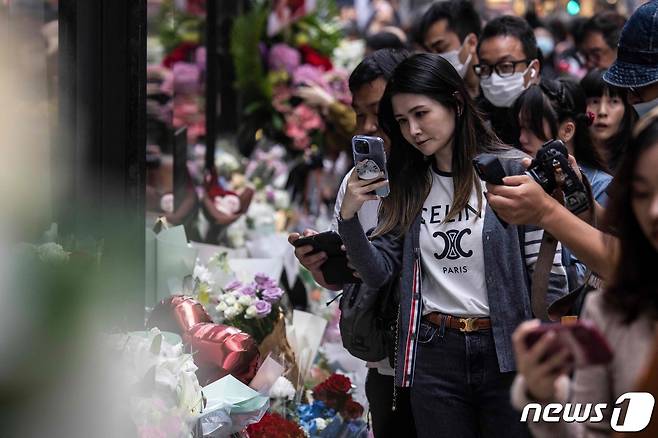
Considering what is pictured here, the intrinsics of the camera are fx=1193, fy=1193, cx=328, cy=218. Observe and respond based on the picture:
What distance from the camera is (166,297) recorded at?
4445mm

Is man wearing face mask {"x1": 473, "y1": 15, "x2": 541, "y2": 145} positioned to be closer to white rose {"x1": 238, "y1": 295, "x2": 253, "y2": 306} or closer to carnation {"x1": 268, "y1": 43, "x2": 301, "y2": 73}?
white rose {"x1": 238, "y1": 295, "x2": 253, "y2": 306}

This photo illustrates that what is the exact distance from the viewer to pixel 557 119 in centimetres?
433

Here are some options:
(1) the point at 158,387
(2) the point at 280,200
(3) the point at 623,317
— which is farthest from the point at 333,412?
(2) the point at 280,200

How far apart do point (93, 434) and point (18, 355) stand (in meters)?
0.30

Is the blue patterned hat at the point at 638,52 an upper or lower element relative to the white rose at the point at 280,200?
upper

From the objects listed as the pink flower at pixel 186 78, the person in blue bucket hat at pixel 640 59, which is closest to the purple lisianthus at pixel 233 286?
the person in blue bucket hat at pixel 640 59

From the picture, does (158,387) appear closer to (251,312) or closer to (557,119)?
(251,312)

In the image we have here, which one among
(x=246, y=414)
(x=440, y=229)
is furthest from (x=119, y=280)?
(x=440, y=229)

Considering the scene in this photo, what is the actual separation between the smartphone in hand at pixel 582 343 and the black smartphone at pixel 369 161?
58.5 inches

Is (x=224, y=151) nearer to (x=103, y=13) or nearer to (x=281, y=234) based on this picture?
(x=281, y=234)

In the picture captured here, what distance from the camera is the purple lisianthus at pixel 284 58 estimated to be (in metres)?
7.97

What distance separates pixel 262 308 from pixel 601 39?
311 cm

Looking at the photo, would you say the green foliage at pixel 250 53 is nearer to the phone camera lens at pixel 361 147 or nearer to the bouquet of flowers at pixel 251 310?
the bouquet of flowers at pixel 251 310

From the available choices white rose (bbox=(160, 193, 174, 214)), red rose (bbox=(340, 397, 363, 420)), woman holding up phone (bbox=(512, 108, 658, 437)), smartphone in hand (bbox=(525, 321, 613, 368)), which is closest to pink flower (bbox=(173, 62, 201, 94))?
white rose (bbox=(160, 193, 174, 214))
